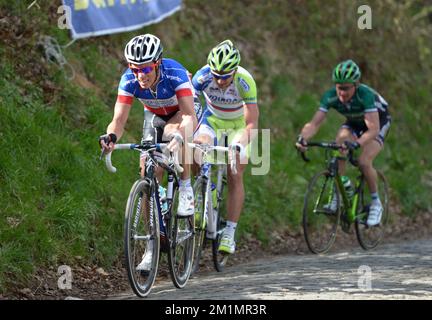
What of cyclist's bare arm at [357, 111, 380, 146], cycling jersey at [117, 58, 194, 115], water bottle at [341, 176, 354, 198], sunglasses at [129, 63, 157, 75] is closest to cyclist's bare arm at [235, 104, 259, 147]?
cycling jersey at [117, 58, 194, 115]

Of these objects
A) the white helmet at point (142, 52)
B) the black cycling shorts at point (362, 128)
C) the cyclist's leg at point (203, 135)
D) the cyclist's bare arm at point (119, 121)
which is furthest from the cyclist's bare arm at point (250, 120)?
the black cycling shorts at point (362, 128)

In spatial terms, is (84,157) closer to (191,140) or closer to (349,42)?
(191,140)

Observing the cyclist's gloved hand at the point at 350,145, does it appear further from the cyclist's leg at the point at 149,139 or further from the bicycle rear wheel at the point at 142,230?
the bicycle rear wheel at the point at 142,230

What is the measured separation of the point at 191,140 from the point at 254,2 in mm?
9243

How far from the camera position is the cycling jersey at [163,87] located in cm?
807

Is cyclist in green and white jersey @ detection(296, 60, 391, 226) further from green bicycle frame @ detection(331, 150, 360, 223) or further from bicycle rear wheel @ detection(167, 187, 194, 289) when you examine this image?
bicycle rear wheel @ detection(167, 187, 194, 289)

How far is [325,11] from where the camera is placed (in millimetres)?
18359

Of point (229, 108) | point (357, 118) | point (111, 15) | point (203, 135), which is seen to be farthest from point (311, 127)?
point (111, 15)

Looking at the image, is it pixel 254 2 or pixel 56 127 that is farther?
pixel 254 2

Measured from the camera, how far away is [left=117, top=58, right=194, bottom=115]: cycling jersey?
807cm

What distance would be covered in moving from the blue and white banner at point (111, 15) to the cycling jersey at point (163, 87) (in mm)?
3774

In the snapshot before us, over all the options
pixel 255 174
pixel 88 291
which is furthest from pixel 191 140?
pixel 255 174

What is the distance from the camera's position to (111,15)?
12.4 meters
